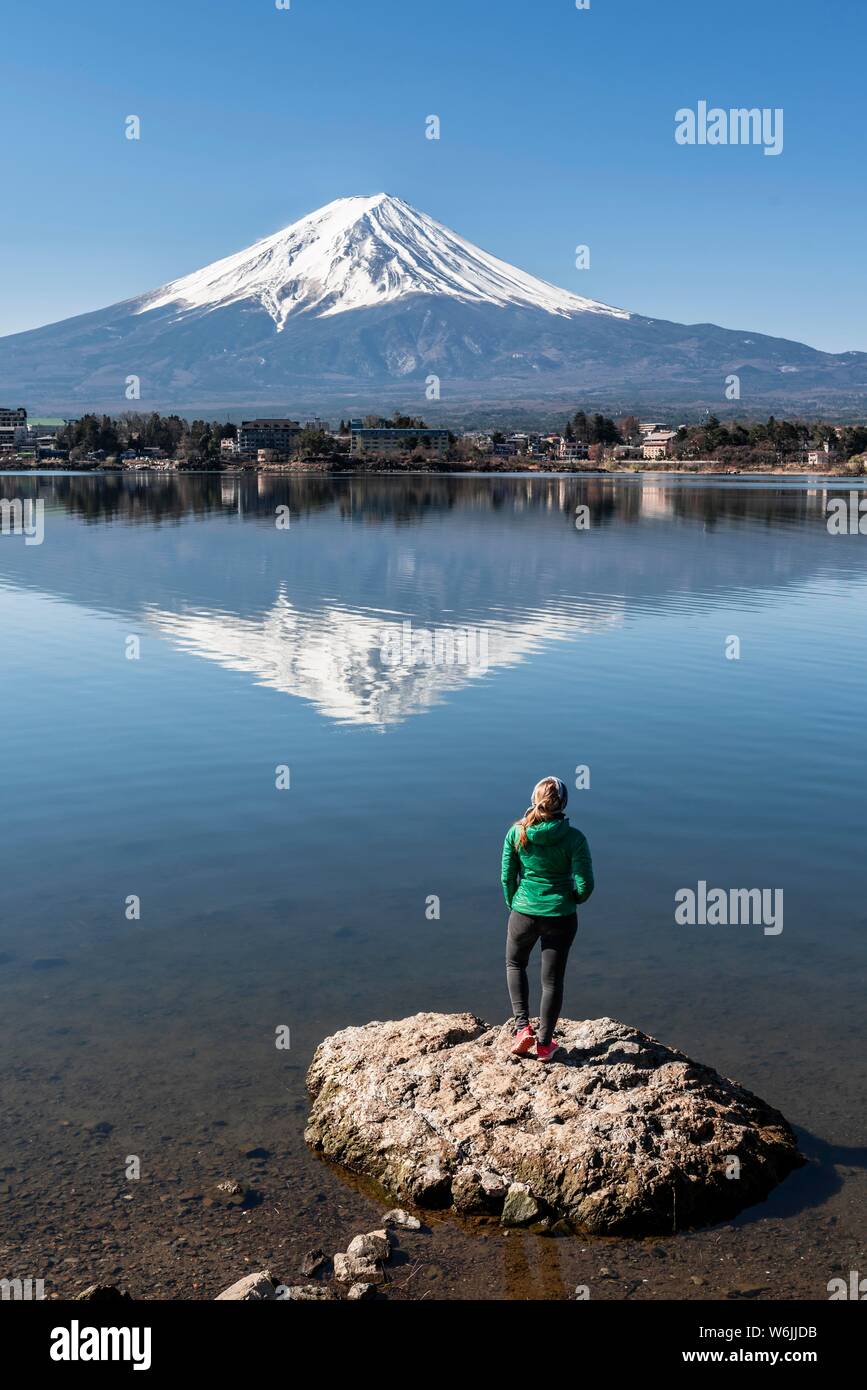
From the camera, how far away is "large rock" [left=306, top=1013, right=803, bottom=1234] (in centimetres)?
786

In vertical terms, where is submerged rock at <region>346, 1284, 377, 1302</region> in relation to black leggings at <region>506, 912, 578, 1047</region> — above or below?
below

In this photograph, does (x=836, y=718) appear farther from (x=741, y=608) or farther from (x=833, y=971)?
(x=741, y=608)

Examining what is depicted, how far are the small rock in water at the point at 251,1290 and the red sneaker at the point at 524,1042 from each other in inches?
94.8

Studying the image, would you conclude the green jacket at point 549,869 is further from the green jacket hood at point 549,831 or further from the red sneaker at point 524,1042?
the red sneaker at point 524,1042

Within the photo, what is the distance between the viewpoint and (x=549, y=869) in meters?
8.72

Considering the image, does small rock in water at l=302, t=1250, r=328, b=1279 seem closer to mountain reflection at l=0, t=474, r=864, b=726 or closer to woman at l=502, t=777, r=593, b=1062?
woman at l=502, t=777, r=593, b=1062

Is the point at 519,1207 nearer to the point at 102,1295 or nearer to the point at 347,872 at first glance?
the point at 102,1295

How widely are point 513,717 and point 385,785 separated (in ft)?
16.3

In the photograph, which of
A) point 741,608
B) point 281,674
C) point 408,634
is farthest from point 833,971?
point 741,608

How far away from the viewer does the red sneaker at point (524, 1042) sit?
8.74 m

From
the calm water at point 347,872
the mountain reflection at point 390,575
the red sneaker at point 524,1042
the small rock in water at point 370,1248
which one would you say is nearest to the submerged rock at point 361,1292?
the small rock in water at point 370,1248

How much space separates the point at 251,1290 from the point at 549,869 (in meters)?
3.21

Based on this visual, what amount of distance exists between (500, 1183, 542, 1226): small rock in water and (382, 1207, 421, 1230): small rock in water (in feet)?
1.73

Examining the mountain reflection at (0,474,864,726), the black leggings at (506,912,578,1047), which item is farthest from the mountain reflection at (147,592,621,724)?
the black leggings at (506,912,578,1047)
